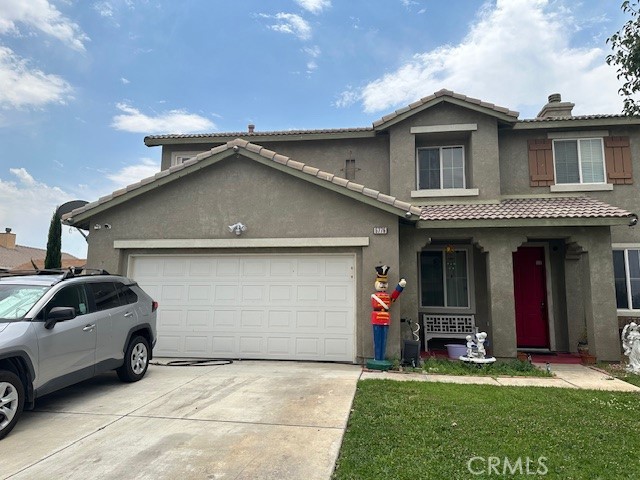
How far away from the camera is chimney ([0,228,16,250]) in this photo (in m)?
34.2

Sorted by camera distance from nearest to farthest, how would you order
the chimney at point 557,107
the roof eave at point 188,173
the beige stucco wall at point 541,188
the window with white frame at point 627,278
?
the roof eave at point 188,173 < the window with white frame at point 627,278 < the beige stucco wall at point 541,188 < the chimney at point 557,107

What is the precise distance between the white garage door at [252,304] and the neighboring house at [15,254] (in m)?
26.8

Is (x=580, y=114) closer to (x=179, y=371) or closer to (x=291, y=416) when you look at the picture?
(x=291, y=416)

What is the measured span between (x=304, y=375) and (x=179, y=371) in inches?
103

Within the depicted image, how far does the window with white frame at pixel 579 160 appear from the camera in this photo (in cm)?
1135

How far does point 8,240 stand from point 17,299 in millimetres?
37204

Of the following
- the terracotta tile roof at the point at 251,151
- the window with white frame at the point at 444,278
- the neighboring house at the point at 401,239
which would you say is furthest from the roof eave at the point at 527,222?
the window with white frame at the point at 444,278

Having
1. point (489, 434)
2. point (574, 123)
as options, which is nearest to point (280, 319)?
point (489, 434)

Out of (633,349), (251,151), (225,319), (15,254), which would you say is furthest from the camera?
(15,254)

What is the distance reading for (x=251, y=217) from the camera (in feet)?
30.8

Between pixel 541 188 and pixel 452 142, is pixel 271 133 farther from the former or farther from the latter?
pixel 541 188

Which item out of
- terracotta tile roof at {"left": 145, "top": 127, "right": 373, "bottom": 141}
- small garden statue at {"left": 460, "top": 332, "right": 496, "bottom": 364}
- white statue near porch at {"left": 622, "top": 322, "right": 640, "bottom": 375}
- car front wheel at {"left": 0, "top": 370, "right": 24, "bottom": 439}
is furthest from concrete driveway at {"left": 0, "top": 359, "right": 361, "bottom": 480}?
terracotta tile roof at {"left": 145, "top": 127, "right": 373, "bottom": 141}

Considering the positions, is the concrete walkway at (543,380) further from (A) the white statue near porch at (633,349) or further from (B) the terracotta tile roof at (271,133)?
(B) the terracotta tile roof at (271,133)

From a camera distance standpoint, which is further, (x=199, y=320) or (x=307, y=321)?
(x=199, y=320)
